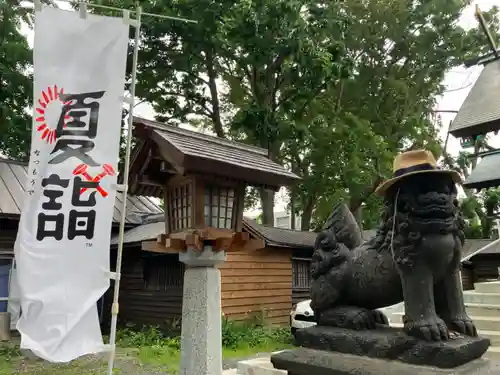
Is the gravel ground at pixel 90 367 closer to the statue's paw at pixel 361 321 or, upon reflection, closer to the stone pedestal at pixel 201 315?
the stone pedestal at pixel 201 315

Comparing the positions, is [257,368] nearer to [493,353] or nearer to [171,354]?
[493,353]

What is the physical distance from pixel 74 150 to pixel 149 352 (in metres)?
6.49

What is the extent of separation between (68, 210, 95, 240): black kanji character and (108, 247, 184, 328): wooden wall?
784 centimetres

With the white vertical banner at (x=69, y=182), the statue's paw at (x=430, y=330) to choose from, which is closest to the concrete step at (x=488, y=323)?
the statue's paw at (x=430, y=330)

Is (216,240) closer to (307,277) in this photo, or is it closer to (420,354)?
(420,354)

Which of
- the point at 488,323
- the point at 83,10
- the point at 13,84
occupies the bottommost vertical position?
the point at 488,323

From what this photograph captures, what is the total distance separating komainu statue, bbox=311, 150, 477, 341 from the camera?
2543mm

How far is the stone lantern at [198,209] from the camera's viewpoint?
446 centimetres

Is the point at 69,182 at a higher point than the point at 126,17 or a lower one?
lower

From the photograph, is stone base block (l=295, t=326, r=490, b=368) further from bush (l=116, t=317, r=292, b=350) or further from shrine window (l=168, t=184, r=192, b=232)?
bush (l=116, t=317, r=292, b=350)

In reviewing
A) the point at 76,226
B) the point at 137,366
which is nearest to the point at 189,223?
the point at 76,226

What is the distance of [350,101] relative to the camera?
51.3 feet

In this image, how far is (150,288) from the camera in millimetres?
11945

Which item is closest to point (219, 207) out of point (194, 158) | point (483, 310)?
point (194, 158)
